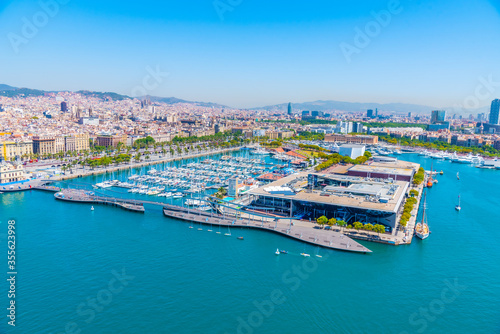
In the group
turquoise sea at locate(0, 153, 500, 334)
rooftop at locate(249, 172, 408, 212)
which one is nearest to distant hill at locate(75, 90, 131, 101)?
Result: turquoise sea at locate(0, 153, 500, 334)

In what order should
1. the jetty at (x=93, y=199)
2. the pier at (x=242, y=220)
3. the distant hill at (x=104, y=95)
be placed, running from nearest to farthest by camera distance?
the pier at (x=242, y=220)
the jetty at (x=93, y=199)
the distant hill at (x=104, y=95)

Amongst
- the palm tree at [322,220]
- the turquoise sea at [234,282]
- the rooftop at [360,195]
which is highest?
the rooftop at [360,195]

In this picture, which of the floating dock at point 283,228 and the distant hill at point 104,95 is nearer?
the floating dock at point 283,228

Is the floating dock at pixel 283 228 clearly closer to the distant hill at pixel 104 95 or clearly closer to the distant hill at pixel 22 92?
the distant hill at pixel 22 92

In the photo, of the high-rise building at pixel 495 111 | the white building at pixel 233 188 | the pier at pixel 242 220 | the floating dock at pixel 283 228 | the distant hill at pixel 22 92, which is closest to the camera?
the floating dock at pixel 283 228

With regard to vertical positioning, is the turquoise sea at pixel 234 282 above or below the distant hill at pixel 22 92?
below

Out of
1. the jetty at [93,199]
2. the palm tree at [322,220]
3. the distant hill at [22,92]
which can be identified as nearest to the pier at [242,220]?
the jetty at [93,199]

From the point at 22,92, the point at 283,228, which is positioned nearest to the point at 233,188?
the point at 283,228

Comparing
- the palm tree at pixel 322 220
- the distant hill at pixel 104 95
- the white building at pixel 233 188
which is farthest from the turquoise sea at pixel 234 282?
the distant hill at pixel 104 95

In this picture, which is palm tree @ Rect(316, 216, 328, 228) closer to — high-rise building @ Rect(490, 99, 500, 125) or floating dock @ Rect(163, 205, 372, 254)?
floating dock @ Rect(163, 205, 372, 254)

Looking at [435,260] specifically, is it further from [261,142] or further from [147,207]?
[261,142]
